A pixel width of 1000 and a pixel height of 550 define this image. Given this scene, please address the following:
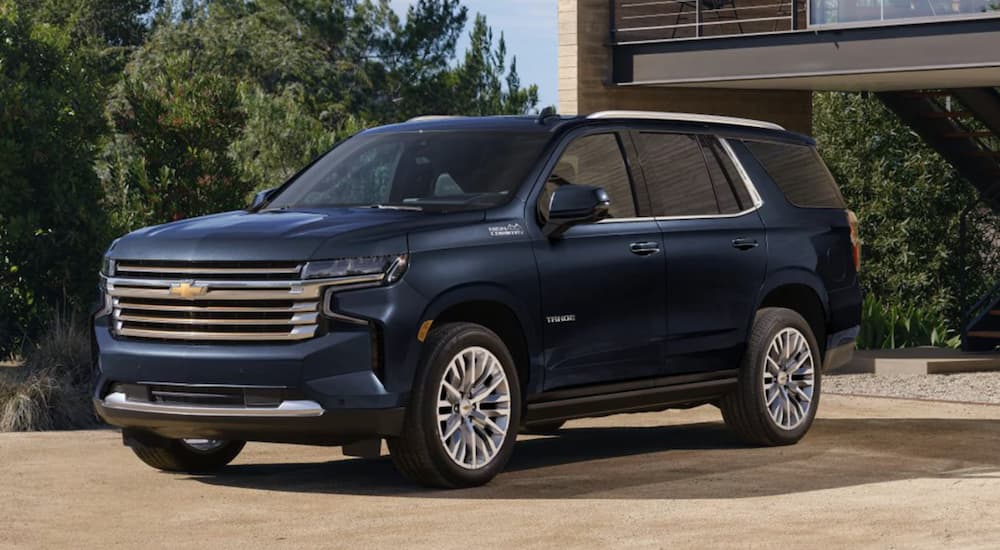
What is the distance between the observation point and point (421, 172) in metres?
10.8

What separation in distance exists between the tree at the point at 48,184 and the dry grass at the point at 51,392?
103 inches

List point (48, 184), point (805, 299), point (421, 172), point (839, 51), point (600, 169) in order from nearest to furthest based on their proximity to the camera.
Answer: point (421, 172) < point (600, 169) < point (805, 299) < point (48, 184) < point (839, 51)

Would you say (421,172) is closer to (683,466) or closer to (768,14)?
(683,466)

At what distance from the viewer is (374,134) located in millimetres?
11383

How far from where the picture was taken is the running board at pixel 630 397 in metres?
10.4

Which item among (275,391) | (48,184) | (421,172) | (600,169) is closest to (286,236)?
(275,391)

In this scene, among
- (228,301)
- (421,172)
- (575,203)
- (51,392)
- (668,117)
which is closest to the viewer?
(228,301)

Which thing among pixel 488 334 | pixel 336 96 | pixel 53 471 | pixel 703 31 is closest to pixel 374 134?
pixel 488 334

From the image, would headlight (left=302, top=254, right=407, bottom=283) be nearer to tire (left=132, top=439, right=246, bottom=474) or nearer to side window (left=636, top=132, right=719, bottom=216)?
tire (left=132, top=439, right=246, bottom=474)

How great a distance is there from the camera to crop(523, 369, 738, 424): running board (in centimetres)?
1036

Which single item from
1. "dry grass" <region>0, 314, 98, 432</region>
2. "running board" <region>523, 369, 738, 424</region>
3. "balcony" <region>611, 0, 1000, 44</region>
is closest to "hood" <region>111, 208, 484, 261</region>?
"running board" <region>523, 369, 738, 424</region>

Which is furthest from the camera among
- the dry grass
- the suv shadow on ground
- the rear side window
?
the dry grass

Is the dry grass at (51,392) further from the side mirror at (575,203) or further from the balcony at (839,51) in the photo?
the balcony at (839,51)

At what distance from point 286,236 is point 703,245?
296cm
